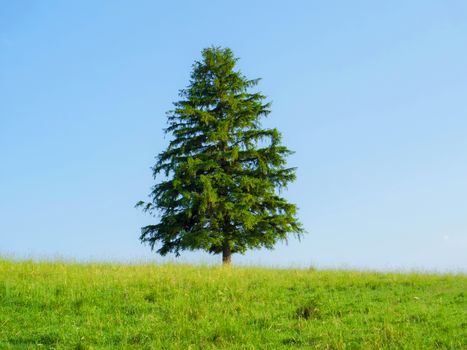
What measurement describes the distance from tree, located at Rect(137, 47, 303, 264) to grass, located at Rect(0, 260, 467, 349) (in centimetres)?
693

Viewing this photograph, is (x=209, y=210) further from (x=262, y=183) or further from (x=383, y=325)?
(x=383, y=325)

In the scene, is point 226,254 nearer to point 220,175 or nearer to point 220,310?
point 220,175

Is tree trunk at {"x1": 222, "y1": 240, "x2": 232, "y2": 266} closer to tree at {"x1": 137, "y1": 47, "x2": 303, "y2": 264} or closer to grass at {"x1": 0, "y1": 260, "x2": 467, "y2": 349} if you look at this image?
tree at {"x1": 137, "y1": 47, "x2": 303, "y2": 264}

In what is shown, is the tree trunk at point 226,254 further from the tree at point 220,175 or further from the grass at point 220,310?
the grass at point 220,310

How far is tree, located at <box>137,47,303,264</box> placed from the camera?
82.0 feet

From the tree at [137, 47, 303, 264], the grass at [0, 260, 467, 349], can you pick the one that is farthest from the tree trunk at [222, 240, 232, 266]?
the grass at [0, 260, 467, 349]

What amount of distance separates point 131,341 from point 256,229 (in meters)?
15.8

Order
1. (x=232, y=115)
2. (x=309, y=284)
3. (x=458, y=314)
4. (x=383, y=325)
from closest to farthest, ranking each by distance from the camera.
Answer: (x=383, y=325) < (x=458, y=314) < (x=309, y=284) < (x=232, y=115)

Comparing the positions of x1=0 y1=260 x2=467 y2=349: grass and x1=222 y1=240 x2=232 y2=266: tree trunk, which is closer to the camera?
x1=0 y1=260 x2=467 y2=349: grass

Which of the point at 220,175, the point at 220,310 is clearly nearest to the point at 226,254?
the point at 220,175

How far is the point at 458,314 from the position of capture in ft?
42.5

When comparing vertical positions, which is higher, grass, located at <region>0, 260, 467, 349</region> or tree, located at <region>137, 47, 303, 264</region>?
tree, located at <region>137, 47, 303, 264</region>

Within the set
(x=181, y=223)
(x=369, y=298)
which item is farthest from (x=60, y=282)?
(x=181, y=223)

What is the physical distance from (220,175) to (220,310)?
13.0 meters
